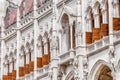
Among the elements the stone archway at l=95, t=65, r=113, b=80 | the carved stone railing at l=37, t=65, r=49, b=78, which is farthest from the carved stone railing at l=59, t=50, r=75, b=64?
the stone archway at l=95, t=65, r=113, b=80

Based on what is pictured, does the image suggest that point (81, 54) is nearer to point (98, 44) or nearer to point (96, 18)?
point (98, 44)

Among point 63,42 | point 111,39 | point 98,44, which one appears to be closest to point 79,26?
point 98,44

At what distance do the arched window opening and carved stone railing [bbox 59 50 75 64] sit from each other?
90 centimetres

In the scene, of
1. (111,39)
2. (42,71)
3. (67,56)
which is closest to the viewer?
(111,39)

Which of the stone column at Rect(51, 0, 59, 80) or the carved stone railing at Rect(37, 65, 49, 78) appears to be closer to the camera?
the stone column at Rect(51, 0, 59, 80)

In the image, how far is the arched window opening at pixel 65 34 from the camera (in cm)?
4838

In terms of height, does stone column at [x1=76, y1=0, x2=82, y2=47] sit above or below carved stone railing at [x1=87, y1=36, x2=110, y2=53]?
above

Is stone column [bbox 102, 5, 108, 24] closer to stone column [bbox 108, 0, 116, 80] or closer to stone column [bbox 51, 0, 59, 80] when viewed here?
stone column [bbox 108, 0, 116, 80]

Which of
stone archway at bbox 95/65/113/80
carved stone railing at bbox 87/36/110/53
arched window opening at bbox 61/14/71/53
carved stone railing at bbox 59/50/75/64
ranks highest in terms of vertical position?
arched window opening at bbox 61/14/71/53

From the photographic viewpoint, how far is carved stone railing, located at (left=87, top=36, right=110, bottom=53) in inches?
1650

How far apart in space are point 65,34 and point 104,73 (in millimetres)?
7155

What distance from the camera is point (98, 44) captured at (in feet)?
141

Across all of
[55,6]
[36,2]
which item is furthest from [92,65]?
[36,2]

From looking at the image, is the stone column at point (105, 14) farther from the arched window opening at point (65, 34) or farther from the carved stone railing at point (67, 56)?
the arched window opening at point (65, 34)
